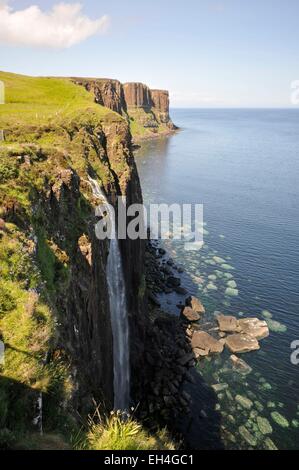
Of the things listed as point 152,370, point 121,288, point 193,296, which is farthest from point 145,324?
point 193,296

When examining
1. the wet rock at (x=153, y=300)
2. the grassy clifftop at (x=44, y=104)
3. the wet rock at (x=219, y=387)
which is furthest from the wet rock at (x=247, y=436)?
the grassy clifftop at (x=44, y=104)

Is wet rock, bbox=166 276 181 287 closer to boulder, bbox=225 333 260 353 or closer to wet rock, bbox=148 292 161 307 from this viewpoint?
wet rock, bbox=148 292 161 307

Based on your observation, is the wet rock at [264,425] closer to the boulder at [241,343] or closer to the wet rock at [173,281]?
the boulder at [241,343]

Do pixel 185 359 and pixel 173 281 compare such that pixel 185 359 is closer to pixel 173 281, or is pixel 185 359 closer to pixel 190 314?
pixel 190 314

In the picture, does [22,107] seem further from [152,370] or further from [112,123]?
[152,370]

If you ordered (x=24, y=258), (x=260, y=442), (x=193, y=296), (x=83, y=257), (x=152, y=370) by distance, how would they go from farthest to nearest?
(x=193, y=296)
(x=152, y=370)
(x=260, y=442)
(x=83, y=257)
(x=24, y=258)
